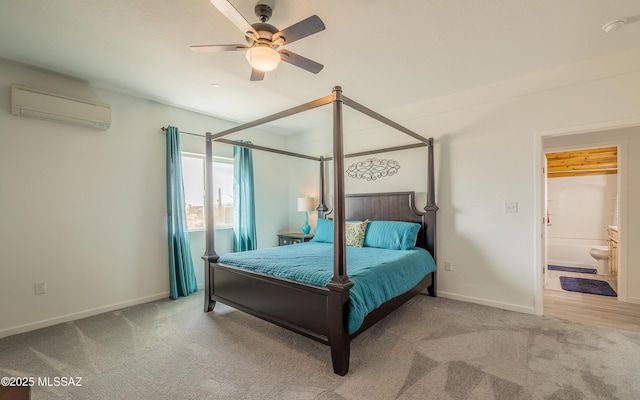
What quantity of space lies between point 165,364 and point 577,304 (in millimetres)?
4307

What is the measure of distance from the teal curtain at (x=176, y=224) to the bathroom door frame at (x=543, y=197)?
413 cm

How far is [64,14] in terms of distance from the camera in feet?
6.47

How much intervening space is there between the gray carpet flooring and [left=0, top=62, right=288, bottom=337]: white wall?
33 cm

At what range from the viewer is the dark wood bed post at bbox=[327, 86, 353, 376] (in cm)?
193

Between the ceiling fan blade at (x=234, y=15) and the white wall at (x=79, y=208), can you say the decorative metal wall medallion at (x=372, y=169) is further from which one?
the ceiling fan blade at (x=234, y=15)

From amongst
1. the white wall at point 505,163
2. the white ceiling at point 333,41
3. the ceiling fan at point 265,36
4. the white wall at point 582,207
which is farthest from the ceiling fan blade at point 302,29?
the white wall at point 582,207

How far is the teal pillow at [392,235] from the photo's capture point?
3.39 m

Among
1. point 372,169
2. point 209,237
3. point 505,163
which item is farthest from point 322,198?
point 505,163

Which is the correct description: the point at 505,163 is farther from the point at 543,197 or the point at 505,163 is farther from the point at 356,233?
the point at 356,233

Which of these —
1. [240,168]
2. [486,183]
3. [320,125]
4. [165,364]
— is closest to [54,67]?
[240,168]

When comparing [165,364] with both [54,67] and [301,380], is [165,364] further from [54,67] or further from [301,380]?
[54,67]

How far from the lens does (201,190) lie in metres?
4.13

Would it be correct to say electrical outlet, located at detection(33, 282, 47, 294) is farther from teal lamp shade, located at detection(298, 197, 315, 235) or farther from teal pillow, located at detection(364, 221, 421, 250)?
teal pillow, located at detection(364, 221, 421, 250)

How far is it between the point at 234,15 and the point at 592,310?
173 inches
